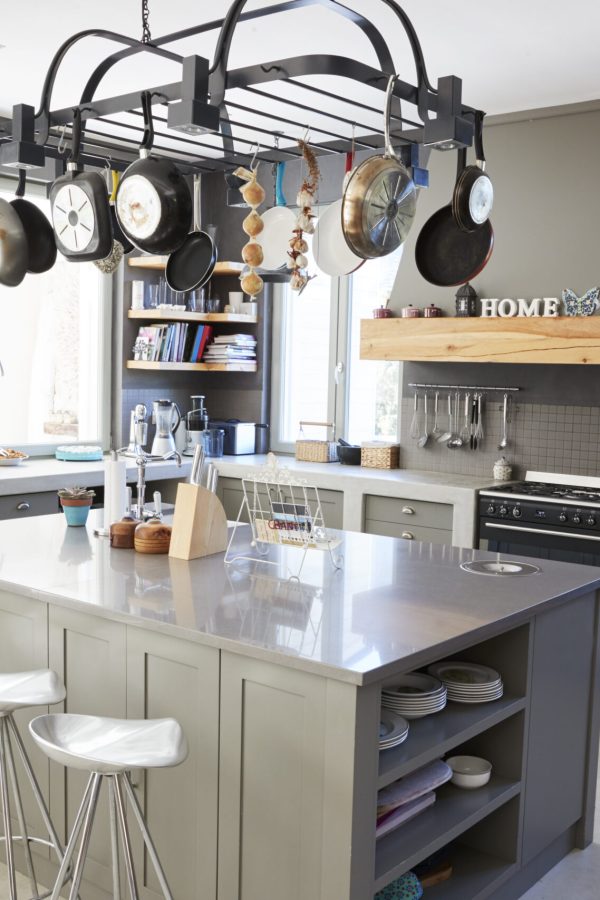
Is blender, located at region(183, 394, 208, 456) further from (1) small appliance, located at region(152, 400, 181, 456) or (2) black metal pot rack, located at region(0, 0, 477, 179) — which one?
(2) black metal pot rack, located at region(0, 0, 477, 179)

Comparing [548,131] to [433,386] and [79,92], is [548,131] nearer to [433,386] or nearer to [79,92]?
[433,386]

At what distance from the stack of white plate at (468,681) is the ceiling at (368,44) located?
5.85 ft

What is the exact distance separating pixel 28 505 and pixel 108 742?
2975 mm

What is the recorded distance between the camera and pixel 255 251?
3076 millimetres

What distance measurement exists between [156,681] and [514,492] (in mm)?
2747

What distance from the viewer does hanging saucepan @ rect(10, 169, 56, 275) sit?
3301 millimetres

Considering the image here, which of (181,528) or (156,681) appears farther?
(181,528)

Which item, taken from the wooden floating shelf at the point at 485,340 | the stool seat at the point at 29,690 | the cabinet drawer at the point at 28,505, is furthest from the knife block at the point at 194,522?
the wooden floating shelf at the point at 485,340

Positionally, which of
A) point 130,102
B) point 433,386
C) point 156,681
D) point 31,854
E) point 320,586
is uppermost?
point 130,102

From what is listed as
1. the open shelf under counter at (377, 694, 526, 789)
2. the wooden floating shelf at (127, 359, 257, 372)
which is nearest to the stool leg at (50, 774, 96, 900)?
the open shelf under counter at (377, 694, 526, 789)

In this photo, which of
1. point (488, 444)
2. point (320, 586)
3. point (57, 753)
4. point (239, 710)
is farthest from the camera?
point (488, 444)

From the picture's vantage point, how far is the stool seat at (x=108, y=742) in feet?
6.60

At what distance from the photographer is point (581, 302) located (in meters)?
4.87

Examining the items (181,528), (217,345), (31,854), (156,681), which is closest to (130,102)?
(181,528)
